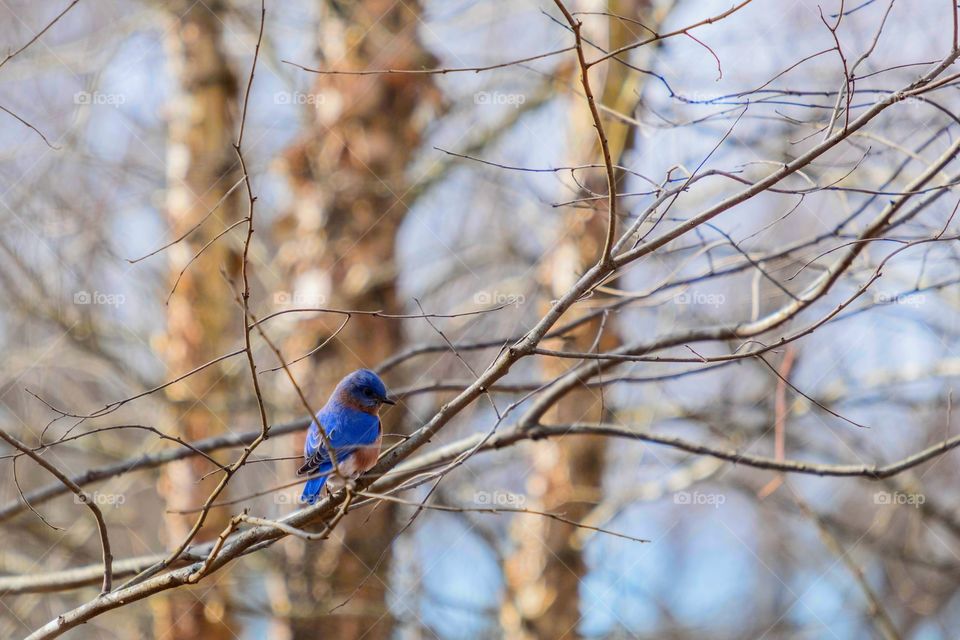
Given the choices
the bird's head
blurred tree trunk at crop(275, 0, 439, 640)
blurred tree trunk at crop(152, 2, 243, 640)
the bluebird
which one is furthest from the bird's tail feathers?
blurred tree trunk at crop(152, 2, 243, 640)

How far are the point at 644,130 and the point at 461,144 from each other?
427 cm

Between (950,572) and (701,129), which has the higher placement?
(701,129)

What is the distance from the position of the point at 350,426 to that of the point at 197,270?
445cm

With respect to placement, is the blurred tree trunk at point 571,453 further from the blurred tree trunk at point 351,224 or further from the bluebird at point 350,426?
the bluebird at point 350,426

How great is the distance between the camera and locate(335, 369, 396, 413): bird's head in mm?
4945

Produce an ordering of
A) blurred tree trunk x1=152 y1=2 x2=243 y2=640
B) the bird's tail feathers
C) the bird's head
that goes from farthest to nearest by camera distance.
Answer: blurred tree trunk x1=152 y1=2 x2=243 y2=640 < the bird's head < the bird's tail feathers

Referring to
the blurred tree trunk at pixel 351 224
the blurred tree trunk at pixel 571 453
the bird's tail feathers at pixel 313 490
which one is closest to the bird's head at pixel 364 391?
the bird's tail feathers at pixel 313 490

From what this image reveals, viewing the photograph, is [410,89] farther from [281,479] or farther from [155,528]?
[155,528]

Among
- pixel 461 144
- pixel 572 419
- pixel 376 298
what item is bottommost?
pixel 572 419

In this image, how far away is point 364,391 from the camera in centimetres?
498

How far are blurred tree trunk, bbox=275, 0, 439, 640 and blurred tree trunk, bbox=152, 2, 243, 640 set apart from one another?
79 centimetres

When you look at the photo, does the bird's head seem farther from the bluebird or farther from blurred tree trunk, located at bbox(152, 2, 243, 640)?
blurred tree trunk, located at bbox(152, 2, 243, 640)

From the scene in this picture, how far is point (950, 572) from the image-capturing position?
8.05 meters

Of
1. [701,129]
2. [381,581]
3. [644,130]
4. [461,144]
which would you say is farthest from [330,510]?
[461,144]
